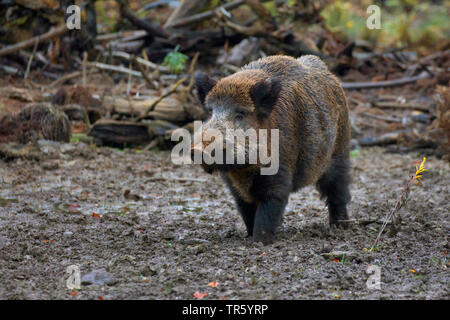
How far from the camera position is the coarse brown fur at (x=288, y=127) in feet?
17.1

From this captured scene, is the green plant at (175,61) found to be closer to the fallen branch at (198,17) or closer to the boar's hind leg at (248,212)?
the fallen branch at (198,17)

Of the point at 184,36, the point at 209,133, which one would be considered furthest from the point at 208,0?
the point at 209,133

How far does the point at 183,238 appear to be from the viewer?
564 centimetres

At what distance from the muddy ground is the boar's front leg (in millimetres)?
195

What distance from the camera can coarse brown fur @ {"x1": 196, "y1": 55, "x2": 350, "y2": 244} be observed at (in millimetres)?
5227

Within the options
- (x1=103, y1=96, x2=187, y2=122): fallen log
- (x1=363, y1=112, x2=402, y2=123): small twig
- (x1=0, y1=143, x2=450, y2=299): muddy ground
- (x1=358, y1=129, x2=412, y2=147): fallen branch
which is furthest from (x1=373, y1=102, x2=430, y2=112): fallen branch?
(x1=103, y1=96, x2=187, y2=122): fallen log

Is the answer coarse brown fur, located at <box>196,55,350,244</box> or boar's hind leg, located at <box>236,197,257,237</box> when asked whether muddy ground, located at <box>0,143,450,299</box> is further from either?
coarse brown fur, located at <box>196,55,350,244</box>

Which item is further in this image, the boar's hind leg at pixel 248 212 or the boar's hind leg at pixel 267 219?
the boar's hind leg at pixel 248 212

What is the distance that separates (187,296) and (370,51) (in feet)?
44.4

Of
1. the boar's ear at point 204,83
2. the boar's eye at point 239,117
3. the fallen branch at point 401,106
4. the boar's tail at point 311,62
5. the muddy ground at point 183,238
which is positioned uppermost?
the boar's tail at point 311,62

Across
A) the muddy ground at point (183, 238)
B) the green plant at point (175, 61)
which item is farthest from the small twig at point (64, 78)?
the muddy ground at point (183, 238)

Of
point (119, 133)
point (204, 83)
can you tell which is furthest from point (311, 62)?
point (119, 133)
